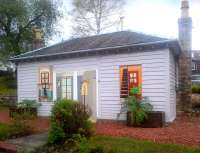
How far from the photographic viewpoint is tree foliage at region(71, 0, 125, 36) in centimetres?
2983

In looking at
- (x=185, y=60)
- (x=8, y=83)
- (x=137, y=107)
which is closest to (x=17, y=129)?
(x=137, y=107)

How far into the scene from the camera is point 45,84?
13820 mm

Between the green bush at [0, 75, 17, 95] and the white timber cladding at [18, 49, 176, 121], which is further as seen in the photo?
the green bush at [0, 75, 17, 95]

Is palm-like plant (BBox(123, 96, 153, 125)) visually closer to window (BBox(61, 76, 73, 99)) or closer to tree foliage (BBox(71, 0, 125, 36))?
window (BBox(61, 76, 73, 99))

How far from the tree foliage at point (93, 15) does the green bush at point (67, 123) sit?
22.8m

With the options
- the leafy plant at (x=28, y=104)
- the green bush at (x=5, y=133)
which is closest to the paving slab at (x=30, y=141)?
the green bush at (x=5, y=133)

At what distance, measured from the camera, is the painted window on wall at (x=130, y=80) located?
1106cm

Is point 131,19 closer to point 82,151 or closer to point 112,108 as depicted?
point 112,108

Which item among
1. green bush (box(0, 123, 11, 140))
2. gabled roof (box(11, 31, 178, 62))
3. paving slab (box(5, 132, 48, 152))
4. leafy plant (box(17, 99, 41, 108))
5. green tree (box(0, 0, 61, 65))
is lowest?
paving slab (box(5, 132, 48, 152))

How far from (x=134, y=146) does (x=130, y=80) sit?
496 centimetres

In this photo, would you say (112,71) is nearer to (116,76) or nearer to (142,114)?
(116,76)

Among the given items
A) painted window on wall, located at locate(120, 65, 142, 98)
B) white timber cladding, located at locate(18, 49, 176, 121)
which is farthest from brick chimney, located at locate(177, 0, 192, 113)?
painted window on wall, located at locate(120, 65, 142, 98)

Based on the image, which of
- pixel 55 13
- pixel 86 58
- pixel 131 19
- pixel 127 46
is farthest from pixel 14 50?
pixel 127 46

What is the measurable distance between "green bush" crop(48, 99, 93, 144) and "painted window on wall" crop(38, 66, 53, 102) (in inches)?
239
